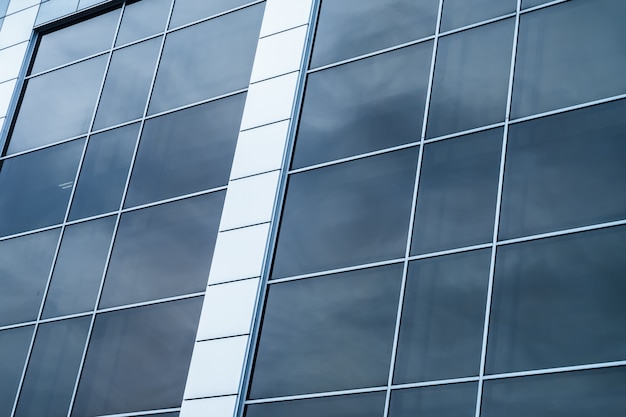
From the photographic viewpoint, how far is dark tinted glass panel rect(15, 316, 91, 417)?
910 inches

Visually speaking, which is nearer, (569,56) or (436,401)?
(436,401)

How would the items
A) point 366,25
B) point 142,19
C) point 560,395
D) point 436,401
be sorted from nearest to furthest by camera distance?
point 560,395 < point 436,401 < point 366,25 < point 142,19

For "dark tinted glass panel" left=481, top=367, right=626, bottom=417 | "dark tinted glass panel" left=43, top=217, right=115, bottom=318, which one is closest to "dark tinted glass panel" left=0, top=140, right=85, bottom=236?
"dark tinted glass panel" left=43, top=217, right=115, bottom=318

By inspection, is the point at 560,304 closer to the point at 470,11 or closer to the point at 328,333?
the point at 328,333

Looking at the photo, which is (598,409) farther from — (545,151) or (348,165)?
(348,165)

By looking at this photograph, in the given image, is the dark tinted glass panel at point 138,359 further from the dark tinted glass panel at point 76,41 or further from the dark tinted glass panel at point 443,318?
the dark tinted glass panel at point 76,41

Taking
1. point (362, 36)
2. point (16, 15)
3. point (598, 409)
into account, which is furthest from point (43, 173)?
point (598, 409)

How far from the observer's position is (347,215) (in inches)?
→ 826

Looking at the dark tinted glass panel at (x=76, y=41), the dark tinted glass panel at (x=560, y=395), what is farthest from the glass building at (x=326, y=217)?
the dark tinted glass panel at (x=76, y=41)

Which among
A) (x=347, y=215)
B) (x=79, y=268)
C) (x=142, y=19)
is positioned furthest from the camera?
(x=142, y=19)

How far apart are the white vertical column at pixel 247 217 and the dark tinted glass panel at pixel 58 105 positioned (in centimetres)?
528

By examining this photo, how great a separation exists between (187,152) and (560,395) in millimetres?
10833

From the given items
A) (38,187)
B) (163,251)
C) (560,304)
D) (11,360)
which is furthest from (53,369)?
(560,304)

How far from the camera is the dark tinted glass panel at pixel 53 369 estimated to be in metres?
23.1
